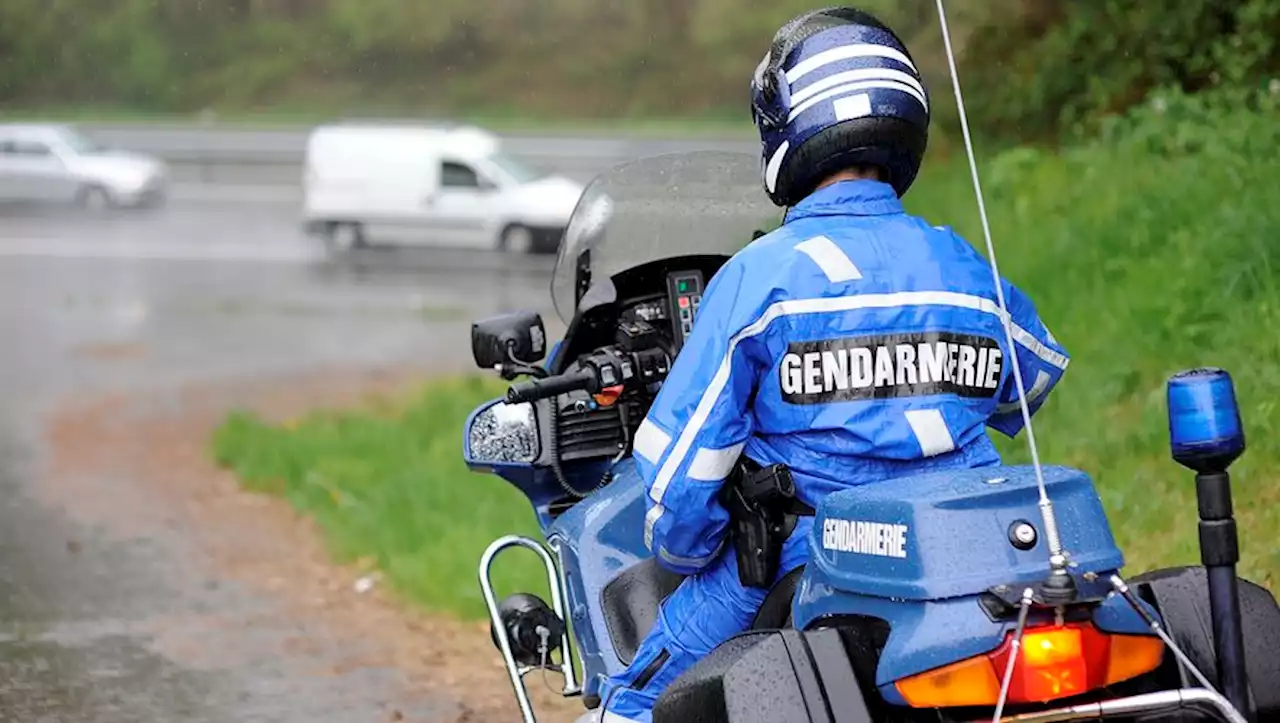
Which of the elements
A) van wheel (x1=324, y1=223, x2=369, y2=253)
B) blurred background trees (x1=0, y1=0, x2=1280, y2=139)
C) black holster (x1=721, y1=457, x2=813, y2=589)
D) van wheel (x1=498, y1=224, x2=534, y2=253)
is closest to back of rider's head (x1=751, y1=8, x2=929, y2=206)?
black holster (x1=721, y1=457, x2=813, y2=589)

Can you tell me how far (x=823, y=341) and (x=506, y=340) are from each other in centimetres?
131

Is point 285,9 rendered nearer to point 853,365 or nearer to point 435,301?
point 435,301

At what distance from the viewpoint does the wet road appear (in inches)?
294

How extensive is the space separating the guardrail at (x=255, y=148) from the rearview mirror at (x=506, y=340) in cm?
2977

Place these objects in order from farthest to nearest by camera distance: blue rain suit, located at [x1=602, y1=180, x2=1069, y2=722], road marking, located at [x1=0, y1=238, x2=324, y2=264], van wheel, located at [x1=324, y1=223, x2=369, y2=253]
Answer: road marking, located at [x1=0, y1=238, x2=324, y2=264] < van wheel, located at [x1=324, y1=223, x2=369, y2=253] < blue rain suit, located at [x1=602, y1=180, x2=1069, y2=722]

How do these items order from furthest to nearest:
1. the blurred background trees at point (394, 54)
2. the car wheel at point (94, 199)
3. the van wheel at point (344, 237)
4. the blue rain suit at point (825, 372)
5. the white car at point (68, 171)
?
the blurred background trees at point (394, 54), the car wheel at point (94, 199), the white car at point (68, 171), the van wheel at point (344, 237), the blue rain suit at point (825, 372)

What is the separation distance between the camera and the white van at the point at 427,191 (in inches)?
1123

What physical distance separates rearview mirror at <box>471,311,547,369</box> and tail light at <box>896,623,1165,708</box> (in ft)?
5.90

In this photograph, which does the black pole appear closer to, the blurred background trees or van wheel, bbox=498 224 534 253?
van wheel, bbox=498 224 534 253

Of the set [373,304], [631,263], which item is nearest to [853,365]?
[631,263]

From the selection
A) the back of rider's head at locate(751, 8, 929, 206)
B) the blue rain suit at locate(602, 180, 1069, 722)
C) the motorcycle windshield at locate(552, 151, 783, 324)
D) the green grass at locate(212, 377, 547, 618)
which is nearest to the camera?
the blue rain suit at locate(602, 180, 1069, 722)

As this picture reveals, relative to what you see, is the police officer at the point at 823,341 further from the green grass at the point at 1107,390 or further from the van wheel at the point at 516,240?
the van wheel at the point at 516,240

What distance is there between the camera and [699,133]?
3566cm

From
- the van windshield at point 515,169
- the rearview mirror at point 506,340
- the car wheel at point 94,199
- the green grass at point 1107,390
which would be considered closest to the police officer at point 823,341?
the rearview mirror at point 506,340
